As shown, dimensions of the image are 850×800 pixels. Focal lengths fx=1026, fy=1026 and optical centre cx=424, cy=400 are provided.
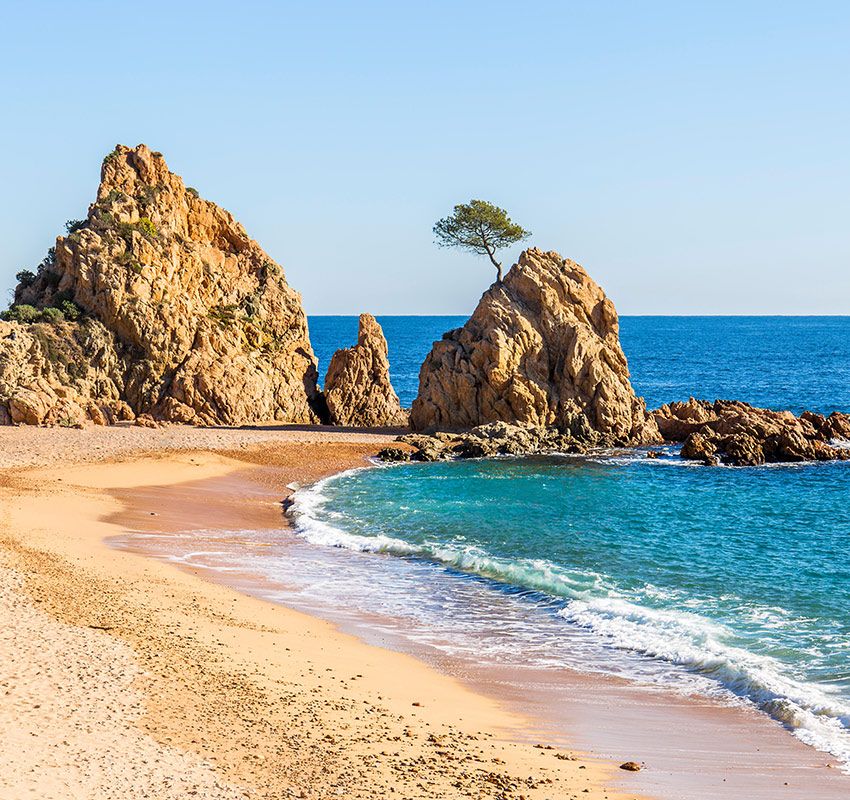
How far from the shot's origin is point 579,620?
22250 mm

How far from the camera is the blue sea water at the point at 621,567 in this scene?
19.2 metres

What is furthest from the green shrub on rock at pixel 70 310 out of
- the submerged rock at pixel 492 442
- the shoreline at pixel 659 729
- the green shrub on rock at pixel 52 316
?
the shoreline at pixel 659 729

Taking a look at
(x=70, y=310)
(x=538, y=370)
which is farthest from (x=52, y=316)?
(x=538, y=370)

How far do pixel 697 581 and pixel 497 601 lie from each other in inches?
208

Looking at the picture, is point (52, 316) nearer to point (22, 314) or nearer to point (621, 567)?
point (22, 314)

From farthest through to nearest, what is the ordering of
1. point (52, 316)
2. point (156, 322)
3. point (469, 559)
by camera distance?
point (156, 322) < point (52, 316) < point (469, 559)

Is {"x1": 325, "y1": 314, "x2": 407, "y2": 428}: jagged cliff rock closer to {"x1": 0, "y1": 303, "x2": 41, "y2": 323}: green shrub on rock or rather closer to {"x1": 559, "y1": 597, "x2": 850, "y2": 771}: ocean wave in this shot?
{"x1": 0, "y1": 303, "x2": 41, "y2": 323}: green shrub on rock

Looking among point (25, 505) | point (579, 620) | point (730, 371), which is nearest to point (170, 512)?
point (25, 505)

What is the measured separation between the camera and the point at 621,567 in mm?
27297

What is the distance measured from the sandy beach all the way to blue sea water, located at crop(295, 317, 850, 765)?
328cm

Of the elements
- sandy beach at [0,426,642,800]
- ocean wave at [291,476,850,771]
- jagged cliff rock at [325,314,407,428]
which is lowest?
ocean wave at [291,476,850,771]

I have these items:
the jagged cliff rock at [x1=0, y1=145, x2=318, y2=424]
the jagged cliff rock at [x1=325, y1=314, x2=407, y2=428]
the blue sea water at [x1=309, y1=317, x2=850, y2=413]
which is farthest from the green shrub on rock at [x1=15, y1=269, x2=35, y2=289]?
the blue sea water at [x1=309, y1=317, x2=850, y2=413]

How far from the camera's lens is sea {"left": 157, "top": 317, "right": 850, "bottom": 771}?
19.2 m

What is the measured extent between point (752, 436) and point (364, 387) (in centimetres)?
2105
